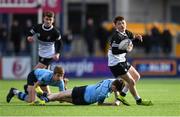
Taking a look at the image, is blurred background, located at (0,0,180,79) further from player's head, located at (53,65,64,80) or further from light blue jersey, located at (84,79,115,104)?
light blue jersey, located at (84,79,115,104)

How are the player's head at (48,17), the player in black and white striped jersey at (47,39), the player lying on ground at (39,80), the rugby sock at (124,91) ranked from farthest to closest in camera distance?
the player in black and white striped jersey at (47,39)
the player's head at (48,17)
the rugby sock at (124,91)
the player lying on ground at (39,80)

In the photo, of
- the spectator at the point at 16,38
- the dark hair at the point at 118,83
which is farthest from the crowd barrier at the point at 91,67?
the dark hair at the point at 118,83

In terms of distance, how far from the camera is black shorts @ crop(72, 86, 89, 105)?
17.3 meters

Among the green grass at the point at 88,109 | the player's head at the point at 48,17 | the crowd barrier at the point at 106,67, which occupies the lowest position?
the crowd barrier at the point at 106,67

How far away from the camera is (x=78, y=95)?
1738cm

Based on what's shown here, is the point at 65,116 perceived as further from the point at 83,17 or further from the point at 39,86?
the point at 83,17

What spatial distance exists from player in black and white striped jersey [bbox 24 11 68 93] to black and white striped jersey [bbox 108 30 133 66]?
→ 226 centimetres

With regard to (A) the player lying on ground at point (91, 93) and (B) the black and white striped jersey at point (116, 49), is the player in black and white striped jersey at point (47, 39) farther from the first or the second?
(A) the player lying on ground at point (91, 93)

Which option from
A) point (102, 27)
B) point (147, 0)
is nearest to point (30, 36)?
point (102, 27)

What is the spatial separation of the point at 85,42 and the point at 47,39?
56.6 feet

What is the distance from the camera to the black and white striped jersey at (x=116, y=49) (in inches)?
692

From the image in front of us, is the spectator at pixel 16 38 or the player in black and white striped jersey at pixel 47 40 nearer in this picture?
the player in black and white striped jersey at pixel 47 40

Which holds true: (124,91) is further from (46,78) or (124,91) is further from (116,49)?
(46,78)

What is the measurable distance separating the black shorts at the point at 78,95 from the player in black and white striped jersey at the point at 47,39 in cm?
243
